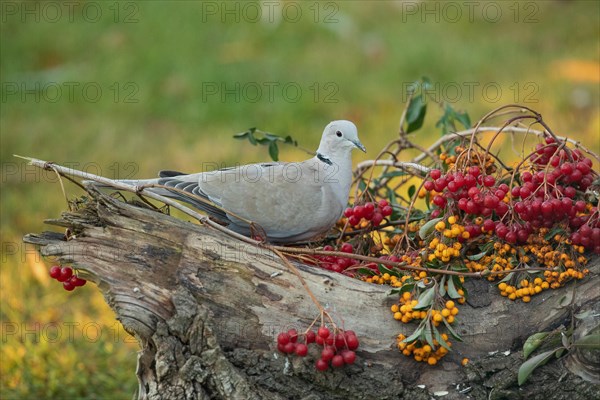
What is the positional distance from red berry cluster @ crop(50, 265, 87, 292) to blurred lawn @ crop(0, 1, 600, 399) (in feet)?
6.21

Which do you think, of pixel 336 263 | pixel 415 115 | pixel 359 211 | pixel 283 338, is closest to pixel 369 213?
pixel 359 211

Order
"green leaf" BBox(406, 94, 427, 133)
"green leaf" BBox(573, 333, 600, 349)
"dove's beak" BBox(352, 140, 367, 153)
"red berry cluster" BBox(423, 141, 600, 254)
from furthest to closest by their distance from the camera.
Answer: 1. "green leaf" BBox(406, 94, 427, 133)
2. "dove's beak" BBox(352, 140, 367, 153)
3. "red berry cluster" BBox(423, 141, 600, 254)
4. "green leaf" BBox(573, 333, 600, 349)

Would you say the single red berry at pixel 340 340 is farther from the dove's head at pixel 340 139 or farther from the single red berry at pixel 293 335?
the dove's head at pixel 340 139

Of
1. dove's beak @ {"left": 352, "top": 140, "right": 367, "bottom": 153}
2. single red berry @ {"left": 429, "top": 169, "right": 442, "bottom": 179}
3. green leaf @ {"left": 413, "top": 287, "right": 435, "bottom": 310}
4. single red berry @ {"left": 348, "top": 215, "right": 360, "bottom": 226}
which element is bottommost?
green leaf @ {"left": 413, "top": 287, "right": 435, "bottom": 310}

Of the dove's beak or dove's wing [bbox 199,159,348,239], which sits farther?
the dove's beak

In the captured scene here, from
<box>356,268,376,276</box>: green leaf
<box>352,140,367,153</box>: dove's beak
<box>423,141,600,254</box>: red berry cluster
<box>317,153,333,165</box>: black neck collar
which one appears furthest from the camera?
<box>317,153,333,165</box>: black neck collar

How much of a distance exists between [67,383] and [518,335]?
2.44 metres

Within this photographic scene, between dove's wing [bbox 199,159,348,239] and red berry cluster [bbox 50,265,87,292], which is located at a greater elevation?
dove's wing [bbox 199,159,348,239]

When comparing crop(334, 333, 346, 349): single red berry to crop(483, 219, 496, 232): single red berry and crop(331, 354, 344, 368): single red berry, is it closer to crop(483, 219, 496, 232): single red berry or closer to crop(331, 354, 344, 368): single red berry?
crop(331, 354, 344, 368): single red berry

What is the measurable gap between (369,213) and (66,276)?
123 centimetres

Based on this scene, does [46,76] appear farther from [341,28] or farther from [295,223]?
[295,223]

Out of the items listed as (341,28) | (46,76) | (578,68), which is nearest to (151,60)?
(46,76)

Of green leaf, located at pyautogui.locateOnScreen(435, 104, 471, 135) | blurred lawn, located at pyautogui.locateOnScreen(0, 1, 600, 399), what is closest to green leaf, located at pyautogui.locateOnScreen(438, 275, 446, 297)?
green leaf, located at pyautogui.locateOnScreen(435, 104, 471, 135)

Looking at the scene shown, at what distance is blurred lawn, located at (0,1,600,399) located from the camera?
5.99 m
